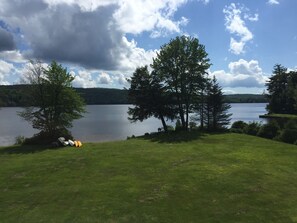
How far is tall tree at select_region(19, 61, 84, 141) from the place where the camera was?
37.2 m

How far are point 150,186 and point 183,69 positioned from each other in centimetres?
3196

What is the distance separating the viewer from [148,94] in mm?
48031

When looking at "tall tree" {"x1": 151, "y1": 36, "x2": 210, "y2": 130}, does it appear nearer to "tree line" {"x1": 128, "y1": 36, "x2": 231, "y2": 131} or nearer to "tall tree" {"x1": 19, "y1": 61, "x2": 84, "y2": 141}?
"tree line" {"x1": 128, "y1": 36, "x2": 231, "y2": 131}

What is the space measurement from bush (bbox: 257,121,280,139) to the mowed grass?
430 inches

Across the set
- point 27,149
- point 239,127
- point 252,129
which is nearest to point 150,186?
point 27,149

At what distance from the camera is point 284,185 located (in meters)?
17.1

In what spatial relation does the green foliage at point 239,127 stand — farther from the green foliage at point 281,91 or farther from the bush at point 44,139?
the green foliage at point 281,91

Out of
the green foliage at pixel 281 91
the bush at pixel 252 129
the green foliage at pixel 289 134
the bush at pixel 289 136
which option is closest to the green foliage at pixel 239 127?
the bush at pixel 252 129

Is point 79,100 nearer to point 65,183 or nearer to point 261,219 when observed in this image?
point 65,183

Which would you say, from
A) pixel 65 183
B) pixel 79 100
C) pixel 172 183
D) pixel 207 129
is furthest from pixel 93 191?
pixel 207 129

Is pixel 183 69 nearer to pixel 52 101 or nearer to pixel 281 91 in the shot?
pixel 52 101

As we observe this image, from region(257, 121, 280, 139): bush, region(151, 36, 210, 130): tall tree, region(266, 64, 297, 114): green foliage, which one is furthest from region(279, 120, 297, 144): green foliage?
region(266, 64, 297, 114): green foliage

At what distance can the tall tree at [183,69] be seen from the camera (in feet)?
152

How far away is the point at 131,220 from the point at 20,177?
976 centimetres
